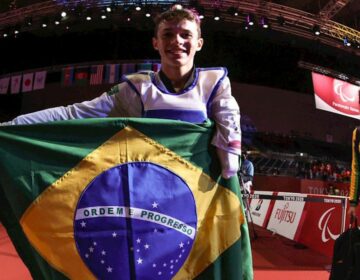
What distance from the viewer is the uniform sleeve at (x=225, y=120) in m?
1.45

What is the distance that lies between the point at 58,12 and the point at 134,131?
1117 centimetres

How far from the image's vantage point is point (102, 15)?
11.6m

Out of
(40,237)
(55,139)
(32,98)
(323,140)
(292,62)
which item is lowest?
(40,237)

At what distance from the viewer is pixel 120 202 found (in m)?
1.41

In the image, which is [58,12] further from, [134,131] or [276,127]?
[134,131]

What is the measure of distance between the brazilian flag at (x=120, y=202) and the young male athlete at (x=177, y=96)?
0.19 ft

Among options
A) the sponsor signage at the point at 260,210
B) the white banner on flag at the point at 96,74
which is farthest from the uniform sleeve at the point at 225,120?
the white banner on flag at the point at 96,74

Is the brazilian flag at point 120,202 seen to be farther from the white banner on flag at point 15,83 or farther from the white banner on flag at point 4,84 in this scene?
the white banner on flag at point 4,84

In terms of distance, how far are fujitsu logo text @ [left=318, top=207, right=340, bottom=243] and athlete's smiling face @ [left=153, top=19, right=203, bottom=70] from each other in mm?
3747

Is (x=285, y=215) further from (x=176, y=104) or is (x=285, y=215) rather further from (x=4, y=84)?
(x=4, y=84)

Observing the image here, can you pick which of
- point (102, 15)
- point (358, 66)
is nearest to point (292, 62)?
point (358, 66)

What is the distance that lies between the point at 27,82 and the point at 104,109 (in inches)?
535

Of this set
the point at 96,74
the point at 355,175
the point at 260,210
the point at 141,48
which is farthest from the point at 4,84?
the point at 355,175

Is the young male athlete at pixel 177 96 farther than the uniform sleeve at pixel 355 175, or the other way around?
the uniform sleeve at pixel 355 175
